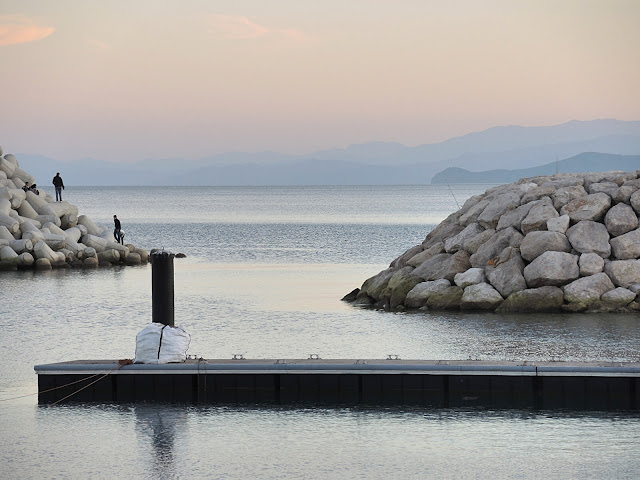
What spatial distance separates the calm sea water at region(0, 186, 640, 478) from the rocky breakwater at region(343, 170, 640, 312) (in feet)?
2.16

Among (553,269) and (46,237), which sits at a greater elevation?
(46,237)

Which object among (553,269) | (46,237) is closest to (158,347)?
(553,269)

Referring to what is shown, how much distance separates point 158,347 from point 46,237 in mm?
24489

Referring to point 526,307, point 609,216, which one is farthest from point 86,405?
point 609,216

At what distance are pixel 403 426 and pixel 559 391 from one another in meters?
2.51

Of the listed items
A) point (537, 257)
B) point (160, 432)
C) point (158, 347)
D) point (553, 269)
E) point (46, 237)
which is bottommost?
point (160, 432)

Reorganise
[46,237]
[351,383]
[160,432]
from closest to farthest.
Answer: [160,432] < [351,383] < [46,237]

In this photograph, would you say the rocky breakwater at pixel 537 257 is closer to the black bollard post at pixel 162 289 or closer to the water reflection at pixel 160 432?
the black bollard post at pixel 162 289

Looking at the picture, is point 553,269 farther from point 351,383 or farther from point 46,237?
point 46,237

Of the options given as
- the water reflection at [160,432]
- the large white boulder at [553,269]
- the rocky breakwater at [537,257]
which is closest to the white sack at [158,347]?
the water reflection at [160,432]

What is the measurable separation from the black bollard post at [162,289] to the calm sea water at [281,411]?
5.16 feet

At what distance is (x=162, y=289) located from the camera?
48.9 feet

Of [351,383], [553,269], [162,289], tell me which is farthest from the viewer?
[553,269]

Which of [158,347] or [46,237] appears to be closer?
[158,347]
